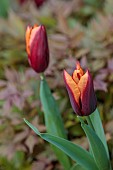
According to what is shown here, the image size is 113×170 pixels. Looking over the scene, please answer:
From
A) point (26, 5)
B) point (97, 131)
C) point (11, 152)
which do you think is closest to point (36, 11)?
point (26, 5)

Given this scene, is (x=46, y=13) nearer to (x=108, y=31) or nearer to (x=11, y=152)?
(x=108, y=31)

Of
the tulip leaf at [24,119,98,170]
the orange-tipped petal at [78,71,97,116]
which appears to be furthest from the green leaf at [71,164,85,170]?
the orange-tipped petal at [78,71,97,116]

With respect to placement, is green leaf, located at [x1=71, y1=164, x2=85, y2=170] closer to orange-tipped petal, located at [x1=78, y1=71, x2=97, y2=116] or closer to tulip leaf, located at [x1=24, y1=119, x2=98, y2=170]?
tulip leaf, located at [x1=24, y1=119, x2=98, y2=170]

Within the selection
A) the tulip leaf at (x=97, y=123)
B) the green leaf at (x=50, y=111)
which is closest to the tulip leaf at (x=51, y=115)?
the green leaf at (x=50, y=111)

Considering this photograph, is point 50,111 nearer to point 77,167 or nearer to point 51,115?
point 51,115

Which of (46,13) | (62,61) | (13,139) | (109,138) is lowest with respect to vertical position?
(109,138)

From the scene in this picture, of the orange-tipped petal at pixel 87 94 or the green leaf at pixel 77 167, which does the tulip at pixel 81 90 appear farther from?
the green leaf at pixel 77 167

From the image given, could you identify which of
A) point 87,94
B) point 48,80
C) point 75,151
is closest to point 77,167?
point 75,151
